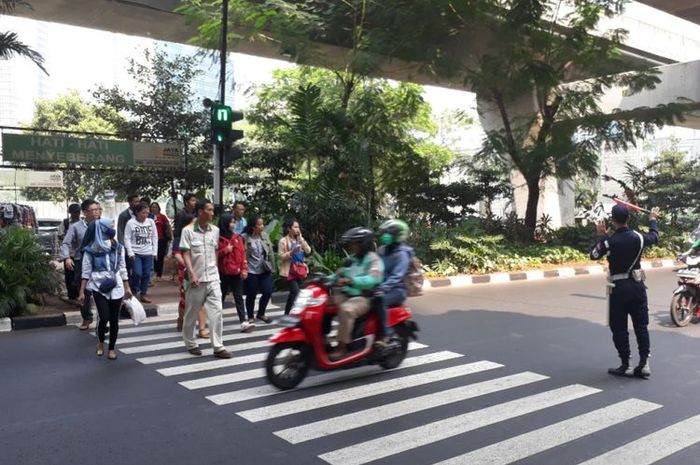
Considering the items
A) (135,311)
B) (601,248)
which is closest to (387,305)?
(601,248)

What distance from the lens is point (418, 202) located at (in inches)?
751

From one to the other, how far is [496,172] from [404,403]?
16.2 m

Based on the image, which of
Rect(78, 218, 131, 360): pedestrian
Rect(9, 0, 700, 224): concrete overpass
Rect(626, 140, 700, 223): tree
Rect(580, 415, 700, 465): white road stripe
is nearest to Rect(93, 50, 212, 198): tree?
Rect(9, 0, 700, 224): concrete overpass

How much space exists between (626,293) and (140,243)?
6982 mm

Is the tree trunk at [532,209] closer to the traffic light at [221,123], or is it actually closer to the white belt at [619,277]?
the traffic light at [221,123]

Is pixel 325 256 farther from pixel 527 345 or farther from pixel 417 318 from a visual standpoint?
pixel 527 345

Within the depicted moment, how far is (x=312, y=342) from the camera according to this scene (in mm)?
5535

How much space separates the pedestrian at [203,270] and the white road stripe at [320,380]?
4.21ft

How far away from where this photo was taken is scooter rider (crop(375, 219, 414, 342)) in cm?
595

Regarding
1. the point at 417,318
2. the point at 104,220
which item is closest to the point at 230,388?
the point at 104,220

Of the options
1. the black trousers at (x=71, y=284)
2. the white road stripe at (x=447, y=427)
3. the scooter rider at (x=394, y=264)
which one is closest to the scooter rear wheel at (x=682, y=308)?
the white road stripe at (x=447, y=427)

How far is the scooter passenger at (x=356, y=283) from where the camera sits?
18.4ft

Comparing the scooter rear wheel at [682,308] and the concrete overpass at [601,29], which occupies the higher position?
the concrete overpass at [601,29]

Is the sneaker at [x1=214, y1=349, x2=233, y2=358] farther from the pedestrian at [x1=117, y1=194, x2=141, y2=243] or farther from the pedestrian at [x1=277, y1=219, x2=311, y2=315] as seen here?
the pedestrian at [x1=117, y1=194, x2=141, y2=243]
